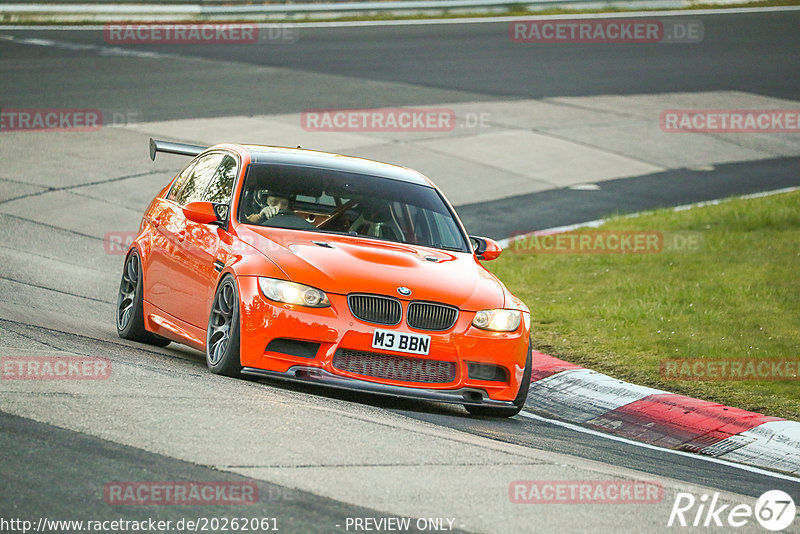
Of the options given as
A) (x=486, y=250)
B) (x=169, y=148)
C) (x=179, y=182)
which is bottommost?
(x=486, y=250)

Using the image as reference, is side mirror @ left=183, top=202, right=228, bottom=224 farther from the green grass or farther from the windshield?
the green grass

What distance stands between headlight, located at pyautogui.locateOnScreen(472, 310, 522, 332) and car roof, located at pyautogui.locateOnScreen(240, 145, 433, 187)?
1.81m

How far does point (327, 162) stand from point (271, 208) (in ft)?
2.37

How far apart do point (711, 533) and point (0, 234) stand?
11.1 metres

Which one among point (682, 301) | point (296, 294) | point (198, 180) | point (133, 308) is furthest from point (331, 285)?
point (682, 301)

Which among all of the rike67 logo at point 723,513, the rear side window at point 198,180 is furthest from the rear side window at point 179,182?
the rike67 logo at point 723,513

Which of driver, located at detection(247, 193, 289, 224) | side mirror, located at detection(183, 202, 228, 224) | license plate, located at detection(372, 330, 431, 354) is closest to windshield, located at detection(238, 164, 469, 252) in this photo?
driver, located at detection(247, 193, 289, 224)

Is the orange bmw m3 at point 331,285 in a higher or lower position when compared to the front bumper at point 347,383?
higher

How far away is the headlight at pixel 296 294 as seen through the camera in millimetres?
8141

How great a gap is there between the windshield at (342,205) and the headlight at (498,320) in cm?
106

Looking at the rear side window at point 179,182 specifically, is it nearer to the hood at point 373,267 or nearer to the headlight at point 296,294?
the hood at point 373,267

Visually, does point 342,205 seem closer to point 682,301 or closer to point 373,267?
point 373,267

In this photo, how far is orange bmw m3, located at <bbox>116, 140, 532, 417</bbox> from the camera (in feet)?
26.7

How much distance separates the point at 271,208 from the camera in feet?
30.8
